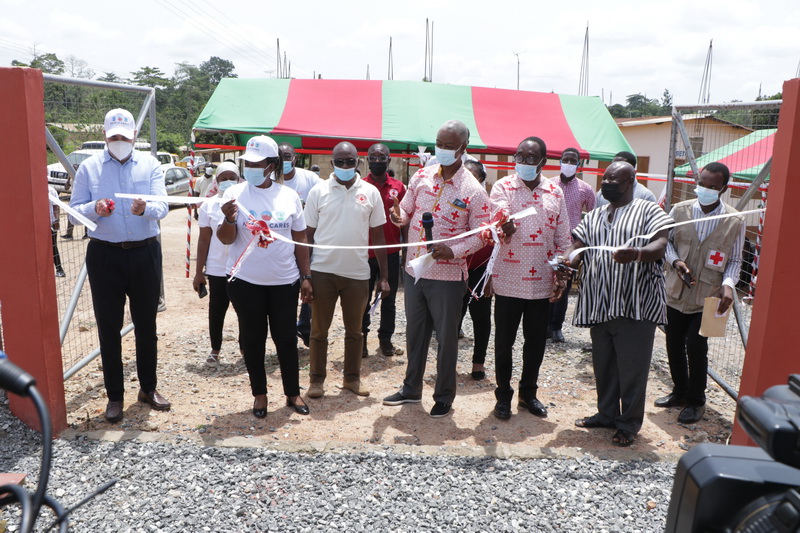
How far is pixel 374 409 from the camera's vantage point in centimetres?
487

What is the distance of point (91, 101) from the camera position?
538cm

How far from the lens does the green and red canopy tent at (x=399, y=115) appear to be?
10.6 meters

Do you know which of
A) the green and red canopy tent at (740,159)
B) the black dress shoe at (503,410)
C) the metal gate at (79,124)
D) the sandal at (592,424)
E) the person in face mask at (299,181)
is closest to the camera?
the sandal at (592,424)

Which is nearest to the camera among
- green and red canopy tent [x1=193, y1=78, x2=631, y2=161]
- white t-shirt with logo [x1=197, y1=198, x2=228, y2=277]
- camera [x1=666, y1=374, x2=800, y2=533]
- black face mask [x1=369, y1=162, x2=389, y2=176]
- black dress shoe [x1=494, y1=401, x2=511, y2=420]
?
camera [x1=666, y1=374, x2=800, y2=533]

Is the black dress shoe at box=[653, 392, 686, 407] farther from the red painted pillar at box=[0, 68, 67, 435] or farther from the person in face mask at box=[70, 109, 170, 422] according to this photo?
the red painted pillar at box=[0, 68, 67, 435]

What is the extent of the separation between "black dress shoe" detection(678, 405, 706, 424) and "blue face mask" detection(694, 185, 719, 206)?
1.52 m

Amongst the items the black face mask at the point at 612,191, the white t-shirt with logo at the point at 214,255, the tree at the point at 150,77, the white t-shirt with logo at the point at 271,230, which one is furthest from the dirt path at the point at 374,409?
the tree at the point at 150,77

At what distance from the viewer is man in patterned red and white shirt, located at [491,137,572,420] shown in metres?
4.41

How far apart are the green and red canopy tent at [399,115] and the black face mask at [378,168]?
469cm

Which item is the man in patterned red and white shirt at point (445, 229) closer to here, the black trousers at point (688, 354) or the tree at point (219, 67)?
the black trousers at point (688, 354)

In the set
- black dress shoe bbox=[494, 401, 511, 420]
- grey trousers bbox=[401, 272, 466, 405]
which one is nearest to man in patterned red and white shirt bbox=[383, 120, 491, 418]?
grey trousers bbox=[401, 272, 466, 405]

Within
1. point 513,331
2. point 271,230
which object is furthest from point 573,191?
point 271,230

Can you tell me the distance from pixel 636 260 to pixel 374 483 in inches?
80.6

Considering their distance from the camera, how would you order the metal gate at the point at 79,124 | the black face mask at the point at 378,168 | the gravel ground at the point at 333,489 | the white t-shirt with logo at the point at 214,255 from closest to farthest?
the gravel ground at the point at 333,489 < the metal gate at the point at 79,124 < the white t-shirt with logo at the point at 214,255 < the black face mask at the point at 378,168
